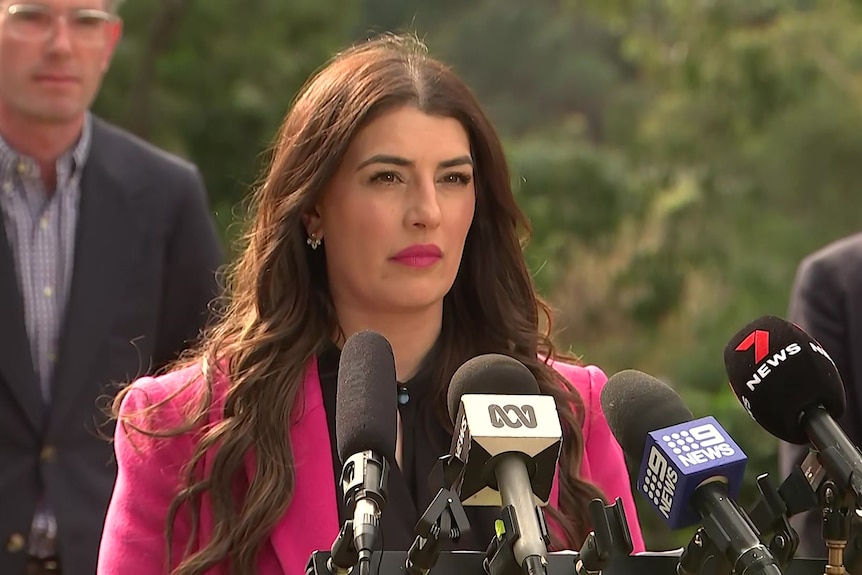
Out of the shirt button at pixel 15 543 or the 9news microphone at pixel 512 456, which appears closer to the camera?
the 9news microphone at pixel 512 456

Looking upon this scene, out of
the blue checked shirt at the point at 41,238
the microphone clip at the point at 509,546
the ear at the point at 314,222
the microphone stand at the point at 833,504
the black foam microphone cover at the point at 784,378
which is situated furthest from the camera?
the blue checked shirt at the point at 41,238

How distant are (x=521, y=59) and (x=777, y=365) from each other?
31.9 ft

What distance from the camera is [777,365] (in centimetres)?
201

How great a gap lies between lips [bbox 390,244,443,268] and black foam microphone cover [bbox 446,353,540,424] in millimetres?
724

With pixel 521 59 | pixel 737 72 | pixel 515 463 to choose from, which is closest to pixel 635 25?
pixel 737 72

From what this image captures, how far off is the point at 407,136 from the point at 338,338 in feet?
1.47

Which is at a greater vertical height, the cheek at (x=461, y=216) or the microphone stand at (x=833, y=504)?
the cheek at (x=461, y=216)

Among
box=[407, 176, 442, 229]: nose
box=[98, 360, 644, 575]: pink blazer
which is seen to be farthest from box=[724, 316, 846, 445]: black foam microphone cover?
box=[407, 176, 442, 229]: nose

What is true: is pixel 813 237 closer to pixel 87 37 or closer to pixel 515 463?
pixel 87 37

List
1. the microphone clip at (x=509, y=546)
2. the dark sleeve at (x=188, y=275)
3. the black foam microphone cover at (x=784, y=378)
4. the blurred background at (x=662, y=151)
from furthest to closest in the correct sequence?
the blurred background at (x=662, y=151) < the dark sleeve at (x=188, y=275) < the black foam microphone cover at (x=784, y=378) < the microphone clip at (x=509, y=546)

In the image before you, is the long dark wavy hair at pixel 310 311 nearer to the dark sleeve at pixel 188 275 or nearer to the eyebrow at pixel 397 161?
the eyebrow at pixel 397 161

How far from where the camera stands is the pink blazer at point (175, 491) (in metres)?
2.72

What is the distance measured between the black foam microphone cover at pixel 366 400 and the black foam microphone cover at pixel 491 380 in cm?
10

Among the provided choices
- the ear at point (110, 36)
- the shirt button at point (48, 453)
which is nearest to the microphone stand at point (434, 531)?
the shirt button at point (48, 453)
